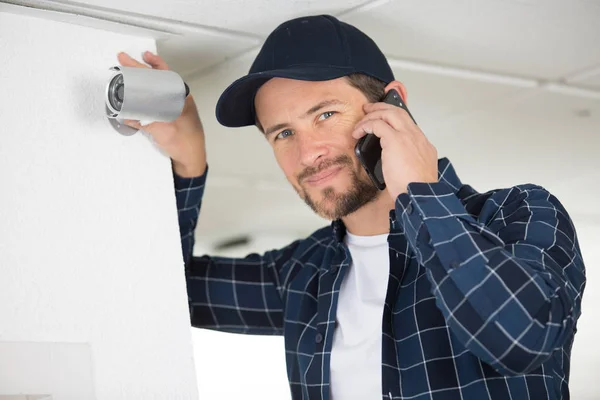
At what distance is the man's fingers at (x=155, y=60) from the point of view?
1.83m

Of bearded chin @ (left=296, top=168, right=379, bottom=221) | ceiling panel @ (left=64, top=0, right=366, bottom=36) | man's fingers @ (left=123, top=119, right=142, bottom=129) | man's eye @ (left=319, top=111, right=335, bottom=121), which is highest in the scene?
ceiling panel @ (left=64, top=0, right=366, bottom=36)

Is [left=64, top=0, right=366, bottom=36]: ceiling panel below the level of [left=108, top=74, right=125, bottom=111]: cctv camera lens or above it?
above

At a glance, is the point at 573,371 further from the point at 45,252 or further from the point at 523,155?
the point at 45,252

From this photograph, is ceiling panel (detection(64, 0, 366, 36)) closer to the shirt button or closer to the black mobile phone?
the black mobile phone

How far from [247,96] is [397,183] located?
0.52 meters

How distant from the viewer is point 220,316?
2.26 m

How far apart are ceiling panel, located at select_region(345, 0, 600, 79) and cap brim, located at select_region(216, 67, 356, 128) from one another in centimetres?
16

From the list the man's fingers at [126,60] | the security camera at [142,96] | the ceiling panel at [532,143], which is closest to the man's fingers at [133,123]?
the security camera at [142,96]

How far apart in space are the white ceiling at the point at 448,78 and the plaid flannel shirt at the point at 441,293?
322 mm

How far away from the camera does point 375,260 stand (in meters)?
2.04

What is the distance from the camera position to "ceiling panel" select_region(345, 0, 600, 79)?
191 cm

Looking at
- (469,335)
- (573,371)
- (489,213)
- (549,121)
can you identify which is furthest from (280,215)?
(573,371)

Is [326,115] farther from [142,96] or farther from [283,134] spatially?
[142,96]

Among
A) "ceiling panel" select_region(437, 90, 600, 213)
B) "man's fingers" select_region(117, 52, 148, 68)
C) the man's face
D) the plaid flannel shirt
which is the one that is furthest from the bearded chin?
"ceiling panel" select_region(437, 90, 600, 213)
